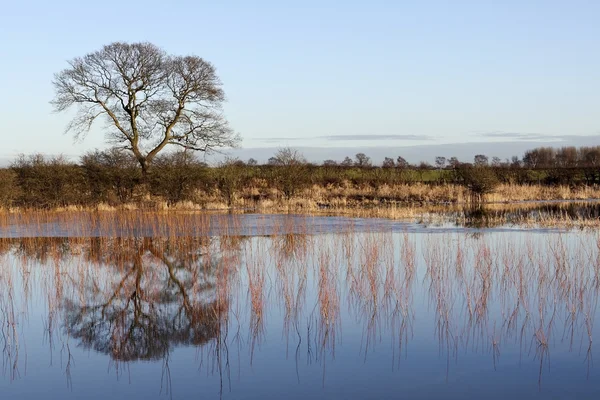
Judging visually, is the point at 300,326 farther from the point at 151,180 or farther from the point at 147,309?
the point at 151,180

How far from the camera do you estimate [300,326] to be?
24.8 ft

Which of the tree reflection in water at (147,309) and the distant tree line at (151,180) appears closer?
the tree reflection in water at (147,309)

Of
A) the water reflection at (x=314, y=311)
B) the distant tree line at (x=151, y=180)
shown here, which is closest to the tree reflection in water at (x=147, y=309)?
the water reflection at (x=314, y=311)

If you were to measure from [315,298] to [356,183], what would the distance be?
27.7m

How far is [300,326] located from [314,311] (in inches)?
27.8

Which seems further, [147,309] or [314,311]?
[147,309]

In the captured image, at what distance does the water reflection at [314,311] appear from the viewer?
6.47 metres

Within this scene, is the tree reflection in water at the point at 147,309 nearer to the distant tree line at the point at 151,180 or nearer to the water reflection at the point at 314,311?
the water reflection at the point at 314,311

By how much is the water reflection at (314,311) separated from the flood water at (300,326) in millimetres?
27

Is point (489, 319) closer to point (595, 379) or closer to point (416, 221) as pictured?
point (595, 379)

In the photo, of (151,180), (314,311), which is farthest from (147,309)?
(151,180)

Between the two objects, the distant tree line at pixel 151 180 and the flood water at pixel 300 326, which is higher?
the distant tree line at pixel 151 180

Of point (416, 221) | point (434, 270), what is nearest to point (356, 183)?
point (416, 221)

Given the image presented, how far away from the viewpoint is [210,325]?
24.8ft
